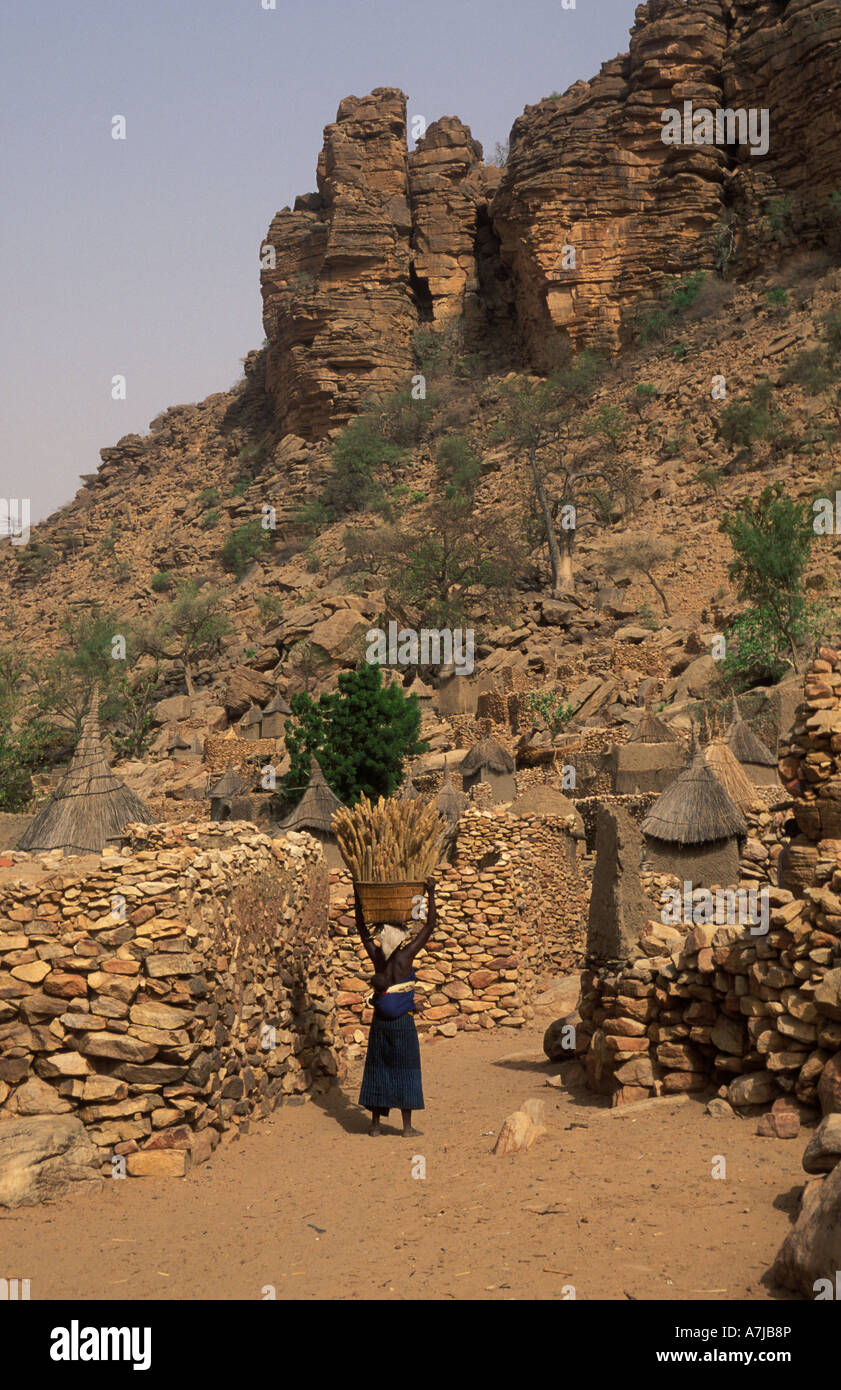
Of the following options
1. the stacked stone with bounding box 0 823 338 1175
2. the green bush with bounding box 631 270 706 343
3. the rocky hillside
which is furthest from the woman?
the green bush with bounding box 631 270 706 343

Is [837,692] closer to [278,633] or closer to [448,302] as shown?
[278,633]

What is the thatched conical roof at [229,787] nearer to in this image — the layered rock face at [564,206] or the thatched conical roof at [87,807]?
the thatched conical roof at [87,807]

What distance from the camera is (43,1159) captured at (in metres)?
5.18

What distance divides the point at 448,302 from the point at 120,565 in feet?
68.3

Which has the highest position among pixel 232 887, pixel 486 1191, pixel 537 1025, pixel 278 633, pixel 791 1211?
pixel 278 633

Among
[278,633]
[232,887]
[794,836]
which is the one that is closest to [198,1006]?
[232,887]

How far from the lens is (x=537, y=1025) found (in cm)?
1038

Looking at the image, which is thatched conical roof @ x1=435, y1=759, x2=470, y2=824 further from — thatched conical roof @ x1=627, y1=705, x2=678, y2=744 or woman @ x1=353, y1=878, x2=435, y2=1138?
woman @ x1=353, y1=878, x2=435, y2=1138

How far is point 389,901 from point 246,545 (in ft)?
143

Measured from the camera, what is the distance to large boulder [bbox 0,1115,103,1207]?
16.5ft

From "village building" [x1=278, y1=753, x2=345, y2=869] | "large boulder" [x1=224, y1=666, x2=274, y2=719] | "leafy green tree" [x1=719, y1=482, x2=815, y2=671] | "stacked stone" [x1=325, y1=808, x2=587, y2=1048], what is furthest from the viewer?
"large boulder" [x1=224, y1=666, x2=274, y2=719]

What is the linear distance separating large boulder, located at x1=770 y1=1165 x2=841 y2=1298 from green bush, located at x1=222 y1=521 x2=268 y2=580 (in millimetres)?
46497

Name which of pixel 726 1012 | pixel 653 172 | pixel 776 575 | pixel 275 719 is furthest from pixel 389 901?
pixel 653 172

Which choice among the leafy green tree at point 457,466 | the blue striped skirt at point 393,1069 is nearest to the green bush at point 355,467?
the leafy green tree at point 457,466
